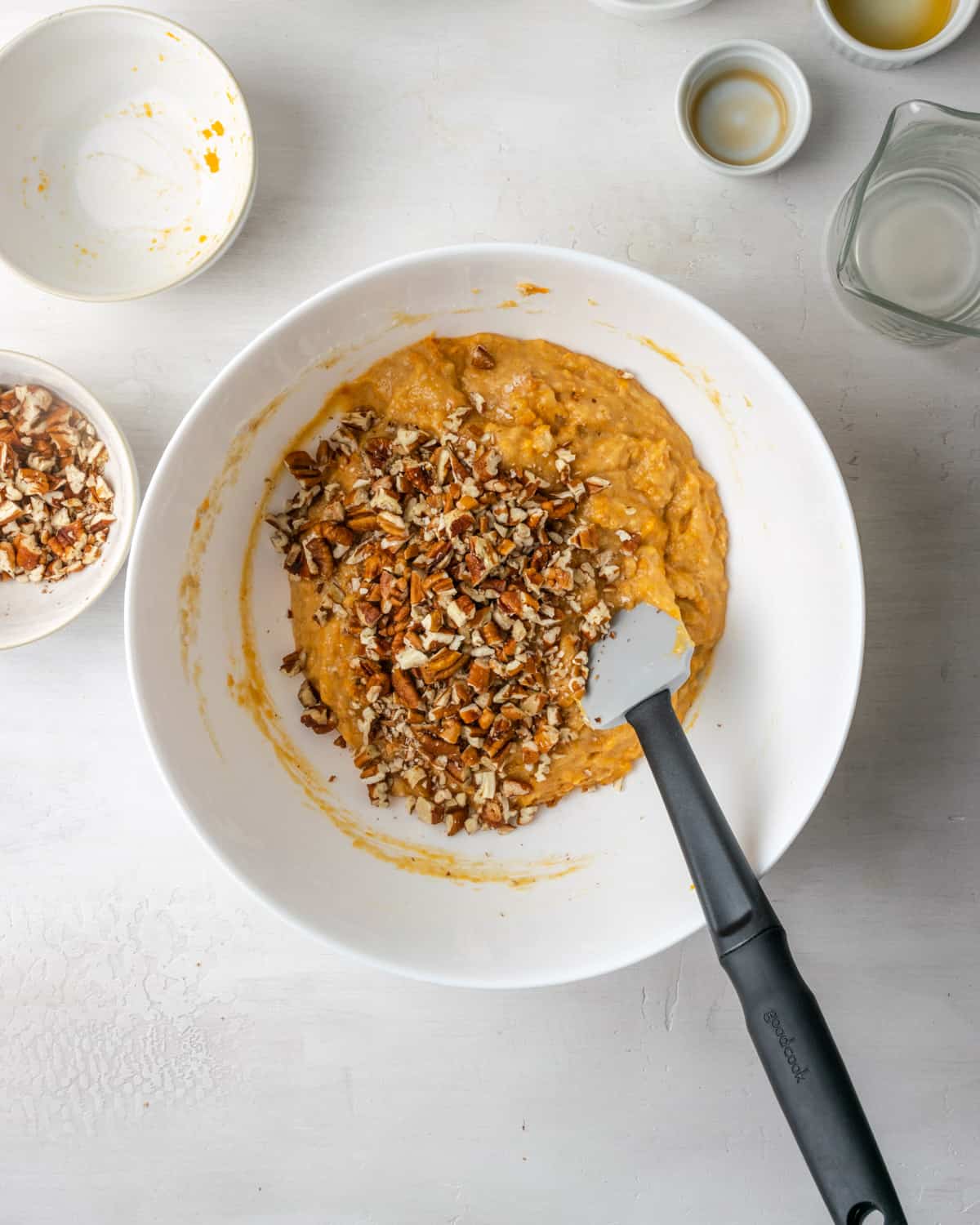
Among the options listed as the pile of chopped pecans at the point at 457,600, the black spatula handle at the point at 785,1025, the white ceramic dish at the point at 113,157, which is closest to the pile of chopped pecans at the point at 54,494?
the white ceramic dish at the point at 113,157

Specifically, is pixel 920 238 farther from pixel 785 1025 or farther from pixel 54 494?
pixel 54 494

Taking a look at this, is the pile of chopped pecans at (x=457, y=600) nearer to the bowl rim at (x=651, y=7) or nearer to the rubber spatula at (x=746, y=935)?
the rubber spatula at (x=746, y=935)

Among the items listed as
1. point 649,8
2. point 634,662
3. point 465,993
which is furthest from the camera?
point 465,993

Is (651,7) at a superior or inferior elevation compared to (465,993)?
superior

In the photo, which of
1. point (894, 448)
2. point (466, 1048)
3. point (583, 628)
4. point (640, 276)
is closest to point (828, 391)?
point (894, 448)

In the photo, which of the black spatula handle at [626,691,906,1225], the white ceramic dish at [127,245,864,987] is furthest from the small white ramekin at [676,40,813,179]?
the black spatula handle at [626,691,906,1225]

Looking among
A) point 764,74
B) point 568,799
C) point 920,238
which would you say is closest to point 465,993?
point 568,799

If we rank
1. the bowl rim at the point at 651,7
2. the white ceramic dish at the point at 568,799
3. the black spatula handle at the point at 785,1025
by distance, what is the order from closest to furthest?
the black spatula handle at the point at 785,1025
the white ceramic dish at the point at 568,799
the bowl rim at the point at 651,7

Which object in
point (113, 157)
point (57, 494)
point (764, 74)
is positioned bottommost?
point (57, 494)
